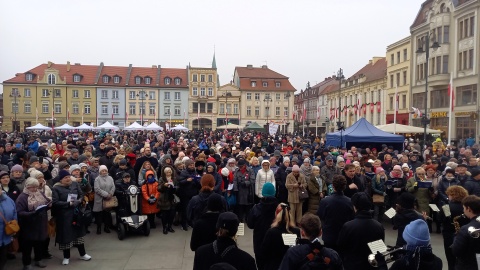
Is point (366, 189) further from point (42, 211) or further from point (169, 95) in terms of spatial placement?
point (169, 95)

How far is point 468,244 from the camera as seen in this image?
417cm

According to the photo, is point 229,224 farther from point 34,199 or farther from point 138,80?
point 138,80

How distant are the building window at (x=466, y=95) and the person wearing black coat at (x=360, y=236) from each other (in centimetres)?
3460

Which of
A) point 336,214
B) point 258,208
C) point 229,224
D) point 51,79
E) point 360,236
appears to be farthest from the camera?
point 51,79

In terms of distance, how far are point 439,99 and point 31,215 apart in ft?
132

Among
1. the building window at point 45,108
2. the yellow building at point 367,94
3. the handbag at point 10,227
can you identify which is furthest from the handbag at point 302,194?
the building window at point 45,108

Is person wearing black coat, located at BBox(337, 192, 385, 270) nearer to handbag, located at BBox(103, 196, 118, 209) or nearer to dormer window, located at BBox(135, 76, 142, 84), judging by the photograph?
handbag, located at BBox(103, 196, 118, 209)

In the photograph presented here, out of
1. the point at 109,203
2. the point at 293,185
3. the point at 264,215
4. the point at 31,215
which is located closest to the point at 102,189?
the point at 109,203

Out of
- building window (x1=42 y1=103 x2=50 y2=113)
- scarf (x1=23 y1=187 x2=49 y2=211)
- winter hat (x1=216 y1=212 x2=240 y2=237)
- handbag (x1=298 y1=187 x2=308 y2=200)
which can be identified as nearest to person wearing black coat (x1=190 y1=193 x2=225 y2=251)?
winter hat (x1=216 y1=212 x2=240 y2=237)

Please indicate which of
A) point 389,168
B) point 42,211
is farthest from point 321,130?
point 42,211

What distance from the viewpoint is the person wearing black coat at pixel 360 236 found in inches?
180

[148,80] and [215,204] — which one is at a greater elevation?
[148,80]

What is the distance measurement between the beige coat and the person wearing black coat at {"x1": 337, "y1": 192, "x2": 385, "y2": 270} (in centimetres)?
435

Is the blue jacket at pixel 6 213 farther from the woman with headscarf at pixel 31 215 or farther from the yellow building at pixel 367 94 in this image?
the yellow building at pixel 367 94
